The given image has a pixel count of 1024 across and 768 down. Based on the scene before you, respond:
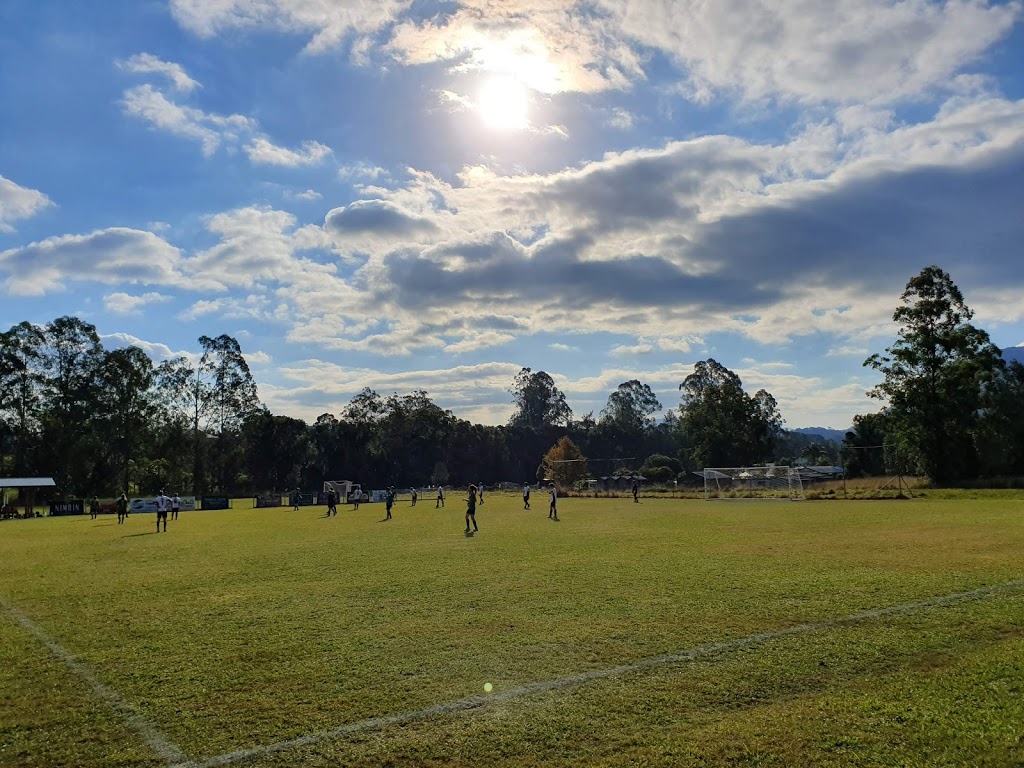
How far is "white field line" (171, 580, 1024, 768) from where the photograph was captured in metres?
5.50

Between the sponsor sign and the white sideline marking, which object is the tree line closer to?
the sponsor sign

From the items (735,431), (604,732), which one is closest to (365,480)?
(735,431)

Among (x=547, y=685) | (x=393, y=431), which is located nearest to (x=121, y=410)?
(x=393, y=431)

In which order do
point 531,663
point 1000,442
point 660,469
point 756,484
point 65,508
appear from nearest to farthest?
1. point 531,663
2. point 756,484
3. point 65,508
4. point 1000,442
5. point 660,469

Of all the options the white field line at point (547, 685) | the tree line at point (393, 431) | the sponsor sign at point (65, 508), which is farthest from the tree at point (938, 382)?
the sponsor sign at point (65, 508)

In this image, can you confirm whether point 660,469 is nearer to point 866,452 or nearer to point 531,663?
point 866,452

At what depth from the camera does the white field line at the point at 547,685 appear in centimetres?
550

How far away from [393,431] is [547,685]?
122m

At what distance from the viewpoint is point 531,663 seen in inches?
302

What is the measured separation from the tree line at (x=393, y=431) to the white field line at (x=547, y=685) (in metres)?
51.9

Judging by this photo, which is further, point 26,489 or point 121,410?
point 121,410

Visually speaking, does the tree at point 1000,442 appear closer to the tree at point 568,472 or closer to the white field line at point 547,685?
the tree at point 568,472

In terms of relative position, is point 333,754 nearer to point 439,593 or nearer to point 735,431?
point 439,593

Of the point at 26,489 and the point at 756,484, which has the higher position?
the point at 26,489
